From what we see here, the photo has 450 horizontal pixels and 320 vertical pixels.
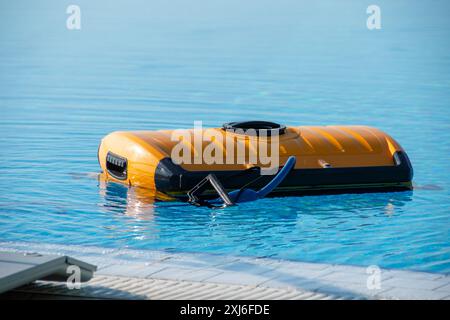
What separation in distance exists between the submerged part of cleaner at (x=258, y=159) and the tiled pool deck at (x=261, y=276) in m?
2.01

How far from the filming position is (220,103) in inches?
627

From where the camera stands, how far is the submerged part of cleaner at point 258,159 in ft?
29.8

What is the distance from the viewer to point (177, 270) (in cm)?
656

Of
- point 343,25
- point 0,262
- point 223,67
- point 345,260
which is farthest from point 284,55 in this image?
point 0,262

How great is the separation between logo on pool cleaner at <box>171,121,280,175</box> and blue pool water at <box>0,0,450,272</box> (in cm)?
41

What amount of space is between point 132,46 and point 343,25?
7953 mm

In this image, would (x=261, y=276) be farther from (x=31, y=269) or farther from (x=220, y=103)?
(x=220, y=103)

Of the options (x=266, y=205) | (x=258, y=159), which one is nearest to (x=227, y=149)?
(x=258, y=159)

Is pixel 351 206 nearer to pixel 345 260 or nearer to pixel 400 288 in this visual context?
pixel 345 260

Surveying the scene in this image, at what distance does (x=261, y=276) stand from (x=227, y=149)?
2917mm

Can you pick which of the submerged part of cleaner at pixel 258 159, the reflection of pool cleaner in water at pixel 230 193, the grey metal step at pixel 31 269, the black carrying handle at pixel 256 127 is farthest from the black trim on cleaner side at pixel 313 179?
the grey metal step at pixel 31 269

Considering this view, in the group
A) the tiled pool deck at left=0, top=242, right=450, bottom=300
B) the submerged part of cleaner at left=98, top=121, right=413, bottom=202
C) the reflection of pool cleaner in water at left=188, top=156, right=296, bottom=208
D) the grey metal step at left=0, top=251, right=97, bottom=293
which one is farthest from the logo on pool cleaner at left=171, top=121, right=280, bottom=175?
the grey metal step at left=0, top=251, right=97, bottom=293

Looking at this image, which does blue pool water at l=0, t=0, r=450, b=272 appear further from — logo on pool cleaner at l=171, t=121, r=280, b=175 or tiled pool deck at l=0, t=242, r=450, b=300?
tiled pool deck at l=0, t=242, r=450, b=300

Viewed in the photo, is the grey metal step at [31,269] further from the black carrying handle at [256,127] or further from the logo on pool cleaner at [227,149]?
the black carrying handle at [256,127]
